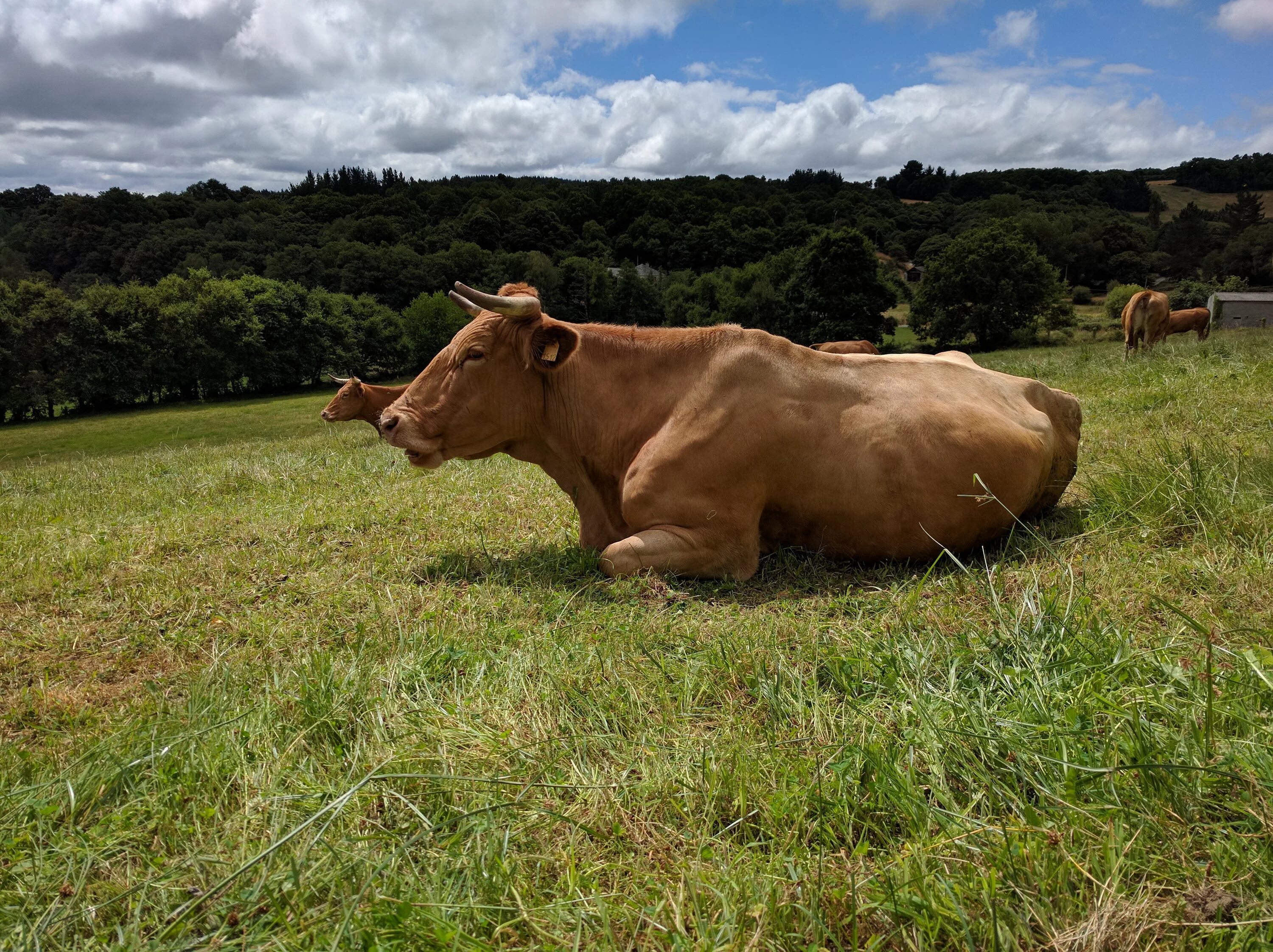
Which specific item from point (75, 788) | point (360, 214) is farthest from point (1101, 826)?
point (360, 214)

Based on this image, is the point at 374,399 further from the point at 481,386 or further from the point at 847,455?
the point at 847,455

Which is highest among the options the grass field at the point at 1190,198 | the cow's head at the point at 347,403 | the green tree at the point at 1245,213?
the grass field at the point at 1190,198

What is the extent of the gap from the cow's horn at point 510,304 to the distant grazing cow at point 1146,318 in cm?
2577

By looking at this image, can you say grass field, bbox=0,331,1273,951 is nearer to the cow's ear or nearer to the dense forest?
the cow's ear

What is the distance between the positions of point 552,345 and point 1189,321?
130 feet

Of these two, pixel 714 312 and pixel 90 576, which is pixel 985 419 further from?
pixel 714 312

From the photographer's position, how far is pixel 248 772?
2.63 m

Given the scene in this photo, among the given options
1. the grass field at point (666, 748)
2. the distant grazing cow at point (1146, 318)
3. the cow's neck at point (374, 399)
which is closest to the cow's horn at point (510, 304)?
the grass field at point (666, 748)

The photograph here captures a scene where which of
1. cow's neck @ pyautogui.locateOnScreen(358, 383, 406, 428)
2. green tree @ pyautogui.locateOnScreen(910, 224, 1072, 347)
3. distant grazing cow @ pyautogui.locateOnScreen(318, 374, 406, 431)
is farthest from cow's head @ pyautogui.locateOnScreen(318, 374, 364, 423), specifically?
green tree @ pyautogui.locateOnScreen(910, 224, 1072, 347)

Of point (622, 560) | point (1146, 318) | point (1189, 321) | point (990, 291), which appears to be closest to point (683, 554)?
point (622, 560)

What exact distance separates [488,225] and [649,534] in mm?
128357

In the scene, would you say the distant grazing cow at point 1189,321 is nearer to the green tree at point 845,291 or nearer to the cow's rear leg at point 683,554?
the green tree at point 845,291

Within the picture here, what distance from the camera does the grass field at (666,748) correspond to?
1.90m

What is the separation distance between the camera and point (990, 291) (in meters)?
65.1
